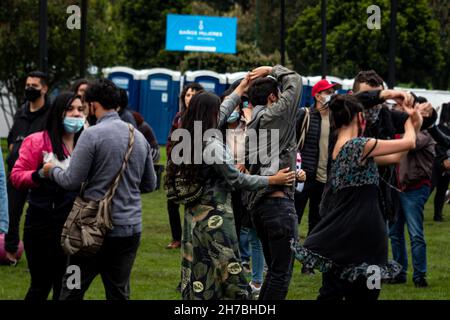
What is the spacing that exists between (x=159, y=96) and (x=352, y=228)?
2666cm

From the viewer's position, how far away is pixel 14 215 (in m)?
11.1

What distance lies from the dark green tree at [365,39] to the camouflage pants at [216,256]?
31484 millimetres

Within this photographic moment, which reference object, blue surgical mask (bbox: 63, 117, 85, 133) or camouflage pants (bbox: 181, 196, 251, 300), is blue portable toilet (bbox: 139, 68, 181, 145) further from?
camouflage pants (bbox: 181, 196, 251, 300)

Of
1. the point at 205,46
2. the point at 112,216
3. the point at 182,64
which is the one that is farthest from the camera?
the point at 205,46

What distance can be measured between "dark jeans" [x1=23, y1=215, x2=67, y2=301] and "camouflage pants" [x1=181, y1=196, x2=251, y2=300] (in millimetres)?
1091

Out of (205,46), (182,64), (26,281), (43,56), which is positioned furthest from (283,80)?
(205,46)

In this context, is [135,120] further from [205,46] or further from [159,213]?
[205,46]

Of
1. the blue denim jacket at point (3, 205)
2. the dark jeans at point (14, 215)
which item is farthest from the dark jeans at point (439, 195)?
the blue denim jacket at point (3, 205)

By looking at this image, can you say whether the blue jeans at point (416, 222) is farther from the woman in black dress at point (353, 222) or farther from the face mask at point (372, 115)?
the woman in black dress at point (353, 222)

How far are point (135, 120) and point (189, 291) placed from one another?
196 inches

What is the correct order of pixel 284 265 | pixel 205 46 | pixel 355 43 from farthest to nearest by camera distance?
1. pixel 205 46
2. pixel 355 43
3. pixel 284 265

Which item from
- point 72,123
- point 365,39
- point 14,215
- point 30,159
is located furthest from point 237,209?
point 365,39

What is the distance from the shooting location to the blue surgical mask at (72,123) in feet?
25.5

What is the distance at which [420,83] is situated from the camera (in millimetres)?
48188
